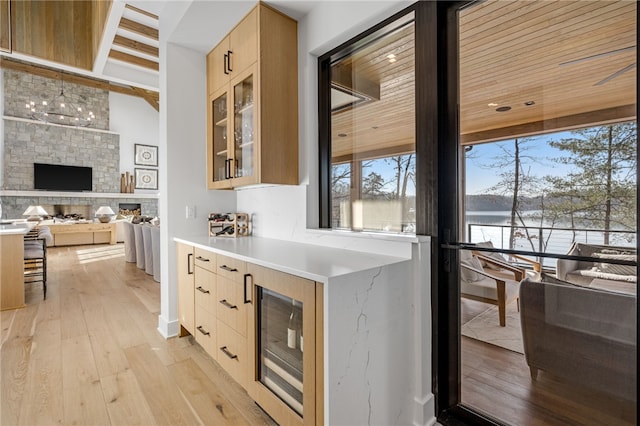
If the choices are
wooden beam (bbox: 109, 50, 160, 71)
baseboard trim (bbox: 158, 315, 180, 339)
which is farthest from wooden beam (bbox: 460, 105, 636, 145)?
wooden beam (bbox: 109, 50, 160, 71)

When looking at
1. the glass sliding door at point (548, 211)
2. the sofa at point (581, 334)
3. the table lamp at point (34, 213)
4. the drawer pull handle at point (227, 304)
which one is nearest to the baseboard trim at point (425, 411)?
the glass sliding door at point (548, 211)

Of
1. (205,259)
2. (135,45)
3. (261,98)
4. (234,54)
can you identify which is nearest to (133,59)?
(135,45)

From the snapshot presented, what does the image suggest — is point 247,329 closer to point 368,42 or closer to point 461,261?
point 461,261

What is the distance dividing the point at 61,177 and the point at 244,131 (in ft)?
31.1

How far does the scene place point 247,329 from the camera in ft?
5.53

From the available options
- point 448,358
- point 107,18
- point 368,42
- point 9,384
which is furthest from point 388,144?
point 107,18

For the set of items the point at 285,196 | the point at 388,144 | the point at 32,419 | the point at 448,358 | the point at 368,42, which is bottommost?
the point at 32,419

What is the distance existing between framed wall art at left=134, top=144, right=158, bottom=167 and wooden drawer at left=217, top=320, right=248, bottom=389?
33.1 ft

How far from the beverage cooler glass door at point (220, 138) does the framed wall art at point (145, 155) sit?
9.02m

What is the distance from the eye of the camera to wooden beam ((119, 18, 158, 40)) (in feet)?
11.5

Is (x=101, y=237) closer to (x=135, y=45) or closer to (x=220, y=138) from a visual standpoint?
(x=135, y=45)

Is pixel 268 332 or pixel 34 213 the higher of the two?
pixel 34 213

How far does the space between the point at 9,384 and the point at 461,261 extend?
2.74 metres

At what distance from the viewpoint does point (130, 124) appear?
10.1 m
